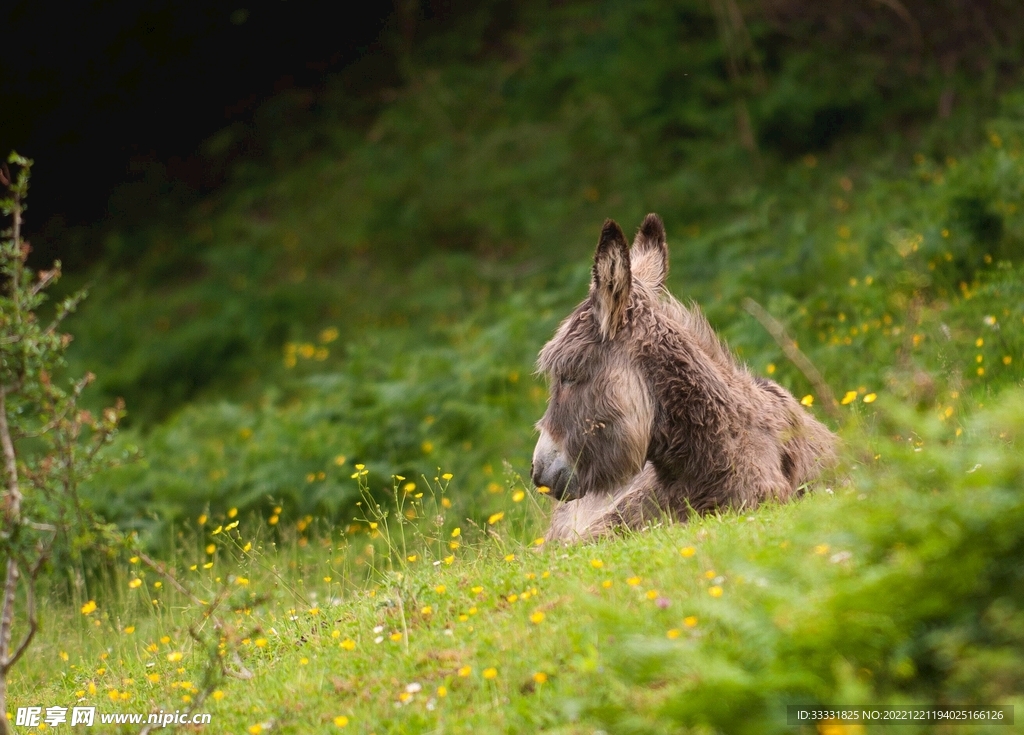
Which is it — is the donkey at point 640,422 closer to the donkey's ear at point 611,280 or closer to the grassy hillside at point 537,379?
the donkey's ear at point 611,280

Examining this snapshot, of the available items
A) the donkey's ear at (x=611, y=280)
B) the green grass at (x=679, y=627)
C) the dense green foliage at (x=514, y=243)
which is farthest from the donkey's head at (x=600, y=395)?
the dense green foliage at (x=514, y=243)

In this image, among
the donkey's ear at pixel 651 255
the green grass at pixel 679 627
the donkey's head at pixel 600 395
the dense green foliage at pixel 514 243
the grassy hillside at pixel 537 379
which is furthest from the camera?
the dense green foliage at pixel 514 243

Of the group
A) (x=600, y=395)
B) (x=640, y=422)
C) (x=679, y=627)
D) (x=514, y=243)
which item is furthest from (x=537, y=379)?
(x=514, y=243)

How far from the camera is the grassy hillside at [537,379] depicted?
3359 mm

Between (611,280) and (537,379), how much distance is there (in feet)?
3.31

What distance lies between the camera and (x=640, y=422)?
5.44m

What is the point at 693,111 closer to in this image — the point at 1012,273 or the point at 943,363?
the point at 1012,273

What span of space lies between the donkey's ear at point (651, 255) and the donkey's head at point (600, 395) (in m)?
0.49

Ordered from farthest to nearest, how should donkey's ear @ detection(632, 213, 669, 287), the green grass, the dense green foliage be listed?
the dense green foliage, donkey's ear @ detection(632, 213, 669, 287), the green grass

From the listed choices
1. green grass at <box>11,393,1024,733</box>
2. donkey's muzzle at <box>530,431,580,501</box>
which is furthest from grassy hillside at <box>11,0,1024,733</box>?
donkey's muzzle at <box>530,431,580,501</box>

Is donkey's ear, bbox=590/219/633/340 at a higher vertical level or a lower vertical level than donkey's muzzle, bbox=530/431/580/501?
higher

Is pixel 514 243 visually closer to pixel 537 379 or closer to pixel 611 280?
pixel 537 379

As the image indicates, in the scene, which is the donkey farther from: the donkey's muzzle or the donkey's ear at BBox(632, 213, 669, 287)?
the donkey's ear at BBox(632, 213, 669, 287)

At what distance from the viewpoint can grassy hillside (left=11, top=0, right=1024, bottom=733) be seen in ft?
11.0
